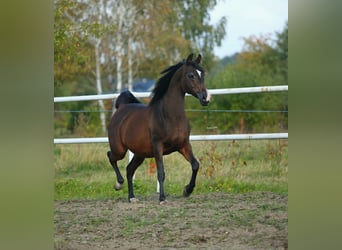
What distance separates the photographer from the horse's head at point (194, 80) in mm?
3588

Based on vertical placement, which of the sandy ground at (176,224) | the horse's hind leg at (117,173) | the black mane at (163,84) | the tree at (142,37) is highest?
the tree at (142,37)

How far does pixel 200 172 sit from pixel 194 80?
1.58m

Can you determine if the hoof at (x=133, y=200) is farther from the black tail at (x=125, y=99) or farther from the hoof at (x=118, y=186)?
the black tail at (x=125, y=99)

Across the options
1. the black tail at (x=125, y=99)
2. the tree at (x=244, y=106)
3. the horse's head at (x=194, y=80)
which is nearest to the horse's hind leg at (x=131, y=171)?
the black tail at (x=125, y=99)

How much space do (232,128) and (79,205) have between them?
24.4 feet

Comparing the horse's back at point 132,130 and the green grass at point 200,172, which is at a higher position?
the horse's back at point 132,130

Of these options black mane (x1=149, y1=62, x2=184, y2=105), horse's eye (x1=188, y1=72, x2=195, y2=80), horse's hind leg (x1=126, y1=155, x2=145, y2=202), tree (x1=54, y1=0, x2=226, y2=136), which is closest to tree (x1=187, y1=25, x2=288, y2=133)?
tree (x1=54, y1=0, x2=226, y2=136)

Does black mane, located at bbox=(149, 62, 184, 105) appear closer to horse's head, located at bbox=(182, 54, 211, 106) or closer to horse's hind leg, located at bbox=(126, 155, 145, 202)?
horse's head, located at bbox=(182, 54, 211, 106)

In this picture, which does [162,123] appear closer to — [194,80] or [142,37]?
[194,80]

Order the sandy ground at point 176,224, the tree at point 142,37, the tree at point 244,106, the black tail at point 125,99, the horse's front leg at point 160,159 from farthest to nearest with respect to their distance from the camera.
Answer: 1. the tree at point 142,37
2. the tree at point 244,106
3. the black tail at point 125,99
4. the horse's front leg at point 160,159
5. the sandy ground at point 176,224

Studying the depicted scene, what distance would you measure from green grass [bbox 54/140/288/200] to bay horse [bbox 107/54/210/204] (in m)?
0.47

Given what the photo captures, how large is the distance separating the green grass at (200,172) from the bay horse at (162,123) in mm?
470

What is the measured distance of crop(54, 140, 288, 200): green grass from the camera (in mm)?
4809
